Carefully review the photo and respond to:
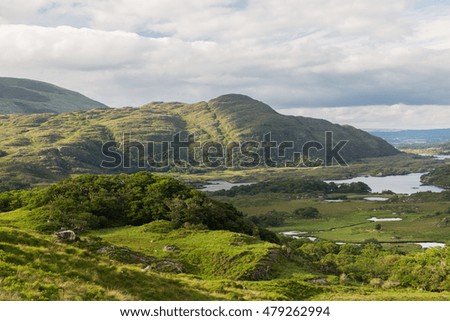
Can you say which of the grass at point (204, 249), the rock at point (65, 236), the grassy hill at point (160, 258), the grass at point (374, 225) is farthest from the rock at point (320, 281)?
the grass at point (374, 225)

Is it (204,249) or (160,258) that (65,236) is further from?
(204,249)

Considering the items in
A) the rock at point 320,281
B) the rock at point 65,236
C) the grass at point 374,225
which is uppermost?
the rock at point 65,236

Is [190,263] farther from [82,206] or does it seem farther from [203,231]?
[82,206]

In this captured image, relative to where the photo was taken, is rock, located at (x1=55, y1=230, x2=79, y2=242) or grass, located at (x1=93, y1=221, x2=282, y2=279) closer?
rock, located at (x1=55, y1=230, x2=79, y2=242)

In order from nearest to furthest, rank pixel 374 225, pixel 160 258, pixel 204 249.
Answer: pixel 160 258
pixel 204 249
pixel 374 225

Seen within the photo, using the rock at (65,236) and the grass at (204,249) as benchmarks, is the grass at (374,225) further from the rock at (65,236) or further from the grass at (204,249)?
the rock at (65,236)

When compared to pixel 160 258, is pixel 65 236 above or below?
above

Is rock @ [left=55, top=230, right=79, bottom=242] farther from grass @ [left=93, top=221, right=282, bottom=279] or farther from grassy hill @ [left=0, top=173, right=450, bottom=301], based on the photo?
grass @ [left=93, top=221, right=282, bottom=279]

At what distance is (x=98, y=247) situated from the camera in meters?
47.2

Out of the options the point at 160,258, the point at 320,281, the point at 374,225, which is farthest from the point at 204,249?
the point at 374,225

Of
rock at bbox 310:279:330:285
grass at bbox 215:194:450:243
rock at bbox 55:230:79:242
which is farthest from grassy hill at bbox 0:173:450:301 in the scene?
grass at bbox 215:194:450:243
